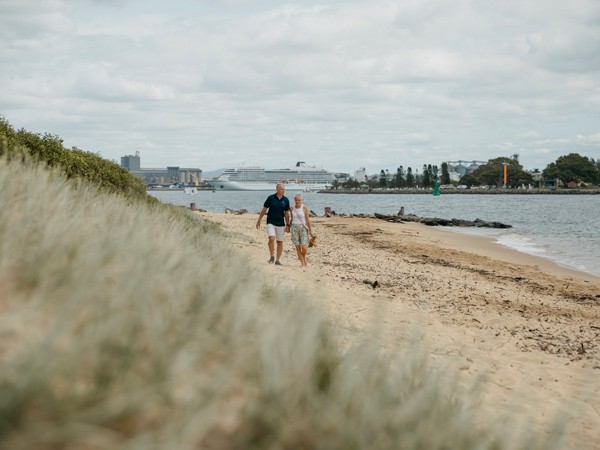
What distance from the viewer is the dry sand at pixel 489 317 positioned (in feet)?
14.3

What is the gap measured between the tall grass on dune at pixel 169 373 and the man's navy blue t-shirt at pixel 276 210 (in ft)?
25.9

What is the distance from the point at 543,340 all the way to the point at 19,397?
6649 mm

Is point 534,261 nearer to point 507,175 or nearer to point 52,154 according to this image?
point 52,154

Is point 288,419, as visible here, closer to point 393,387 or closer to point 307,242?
point 393,387

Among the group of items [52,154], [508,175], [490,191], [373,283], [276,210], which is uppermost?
[508,175]

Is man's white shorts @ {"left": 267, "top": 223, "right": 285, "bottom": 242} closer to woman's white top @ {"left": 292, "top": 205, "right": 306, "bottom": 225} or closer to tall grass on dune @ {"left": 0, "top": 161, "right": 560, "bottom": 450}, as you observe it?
woman's white top @ {"left": 292, "top": 205, "right": 306, "bottom": 225}

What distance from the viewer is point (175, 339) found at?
89.2 inches

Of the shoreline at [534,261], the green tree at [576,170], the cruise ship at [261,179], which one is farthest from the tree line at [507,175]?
the shoreline at [534,261]

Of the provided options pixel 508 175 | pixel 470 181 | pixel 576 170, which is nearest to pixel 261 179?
pixel 470 181

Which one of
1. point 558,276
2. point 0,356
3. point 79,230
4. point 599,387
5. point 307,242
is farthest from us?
point 558,276

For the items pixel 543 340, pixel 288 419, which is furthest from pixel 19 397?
pixel 543 340

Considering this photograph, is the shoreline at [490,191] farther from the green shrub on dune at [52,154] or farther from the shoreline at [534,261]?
the green shrub on dune at [52,154]

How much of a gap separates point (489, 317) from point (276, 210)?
556 centimetres

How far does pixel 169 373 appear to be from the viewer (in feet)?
6.40
